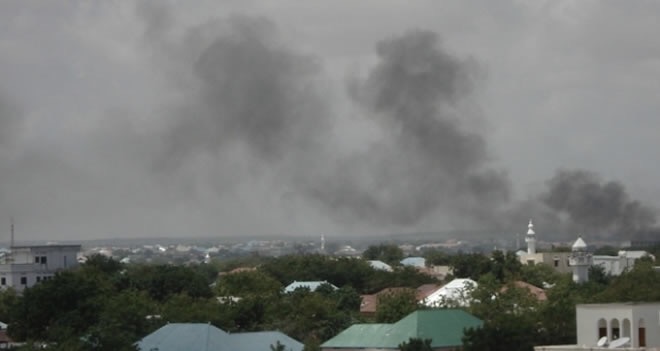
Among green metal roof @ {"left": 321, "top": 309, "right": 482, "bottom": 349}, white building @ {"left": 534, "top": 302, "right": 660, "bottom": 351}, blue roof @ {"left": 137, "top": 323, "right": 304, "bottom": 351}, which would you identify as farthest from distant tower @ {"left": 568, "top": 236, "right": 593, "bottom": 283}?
white building @ {"left": 534, "top": 302, "right": 660, "bottom": 351}

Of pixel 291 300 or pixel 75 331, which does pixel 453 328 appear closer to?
pixel 75 331

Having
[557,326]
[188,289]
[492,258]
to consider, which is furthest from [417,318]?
[492,258]

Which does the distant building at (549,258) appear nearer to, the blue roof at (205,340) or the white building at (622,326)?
the blue roof at (205,340)

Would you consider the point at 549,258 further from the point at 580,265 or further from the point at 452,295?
the point at 452,295

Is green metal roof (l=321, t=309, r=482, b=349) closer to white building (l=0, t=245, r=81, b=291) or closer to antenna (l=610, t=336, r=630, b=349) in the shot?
antenna (l=610, t=336, r=630, b=349)

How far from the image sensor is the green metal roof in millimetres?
Result: 61188

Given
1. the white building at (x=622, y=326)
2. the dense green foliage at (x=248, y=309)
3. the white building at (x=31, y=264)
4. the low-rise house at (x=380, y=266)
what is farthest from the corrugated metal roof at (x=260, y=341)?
the low-rise house at (x=380, y=266)

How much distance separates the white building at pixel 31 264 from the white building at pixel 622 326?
279 ft

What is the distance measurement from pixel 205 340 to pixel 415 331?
758 centimetres

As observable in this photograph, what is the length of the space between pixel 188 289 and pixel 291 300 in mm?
16265

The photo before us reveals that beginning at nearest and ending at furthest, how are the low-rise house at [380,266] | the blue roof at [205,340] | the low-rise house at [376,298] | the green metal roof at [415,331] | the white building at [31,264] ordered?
the green metal roof at [415,331]
the blue roof at [205,340]
the low-rise house at [376,298]
the white building at [31,264]
the low-rise house at [380,266]

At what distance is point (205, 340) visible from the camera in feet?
208

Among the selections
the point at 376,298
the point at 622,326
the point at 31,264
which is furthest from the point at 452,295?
the point at 31,264

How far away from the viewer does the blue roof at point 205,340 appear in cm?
6309
